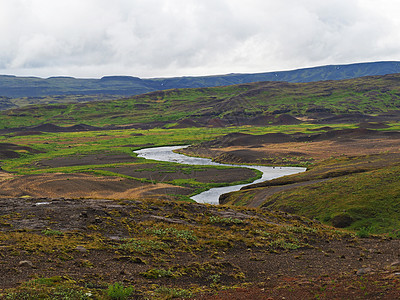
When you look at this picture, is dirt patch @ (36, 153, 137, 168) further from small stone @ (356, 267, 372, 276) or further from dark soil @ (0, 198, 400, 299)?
small stone @ (356, 267, 372, 276)

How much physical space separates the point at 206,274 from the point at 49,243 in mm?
9409

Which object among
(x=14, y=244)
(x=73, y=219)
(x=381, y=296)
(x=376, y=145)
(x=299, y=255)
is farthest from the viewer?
(x=376, y=145)

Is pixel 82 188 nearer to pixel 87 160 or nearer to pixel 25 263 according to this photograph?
pixel 87 160

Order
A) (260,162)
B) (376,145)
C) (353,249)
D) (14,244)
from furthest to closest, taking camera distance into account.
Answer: (376,145) → (260,162) → (353,249) → (14,244)

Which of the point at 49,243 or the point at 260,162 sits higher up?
the point at 49,243

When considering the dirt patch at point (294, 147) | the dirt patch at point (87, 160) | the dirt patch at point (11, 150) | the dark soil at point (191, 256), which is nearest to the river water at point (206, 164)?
the dirt patch at point (294, 147)

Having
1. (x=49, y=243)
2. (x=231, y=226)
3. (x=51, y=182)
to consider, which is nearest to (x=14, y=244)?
(x=49, y=243)

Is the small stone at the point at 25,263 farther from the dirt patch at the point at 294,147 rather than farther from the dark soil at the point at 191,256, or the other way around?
the dirt patch at the point at 294,147

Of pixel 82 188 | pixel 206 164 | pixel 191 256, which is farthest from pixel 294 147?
pixel 191 256

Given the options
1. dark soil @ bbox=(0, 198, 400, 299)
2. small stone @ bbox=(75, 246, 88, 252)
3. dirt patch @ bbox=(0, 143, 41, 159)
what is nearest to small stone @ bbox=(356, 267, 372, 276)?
dark soil @ bbox=(0, 198, 400, 299)

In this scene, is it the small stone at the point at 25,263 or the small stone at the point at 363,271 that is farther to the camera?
the small stone at the point at 363,271

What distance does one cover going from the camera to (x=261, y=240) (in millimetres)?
26344

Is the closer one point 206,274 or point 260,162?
point 206,274

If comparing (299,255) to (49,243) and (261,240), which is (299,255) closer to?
(261,240)
